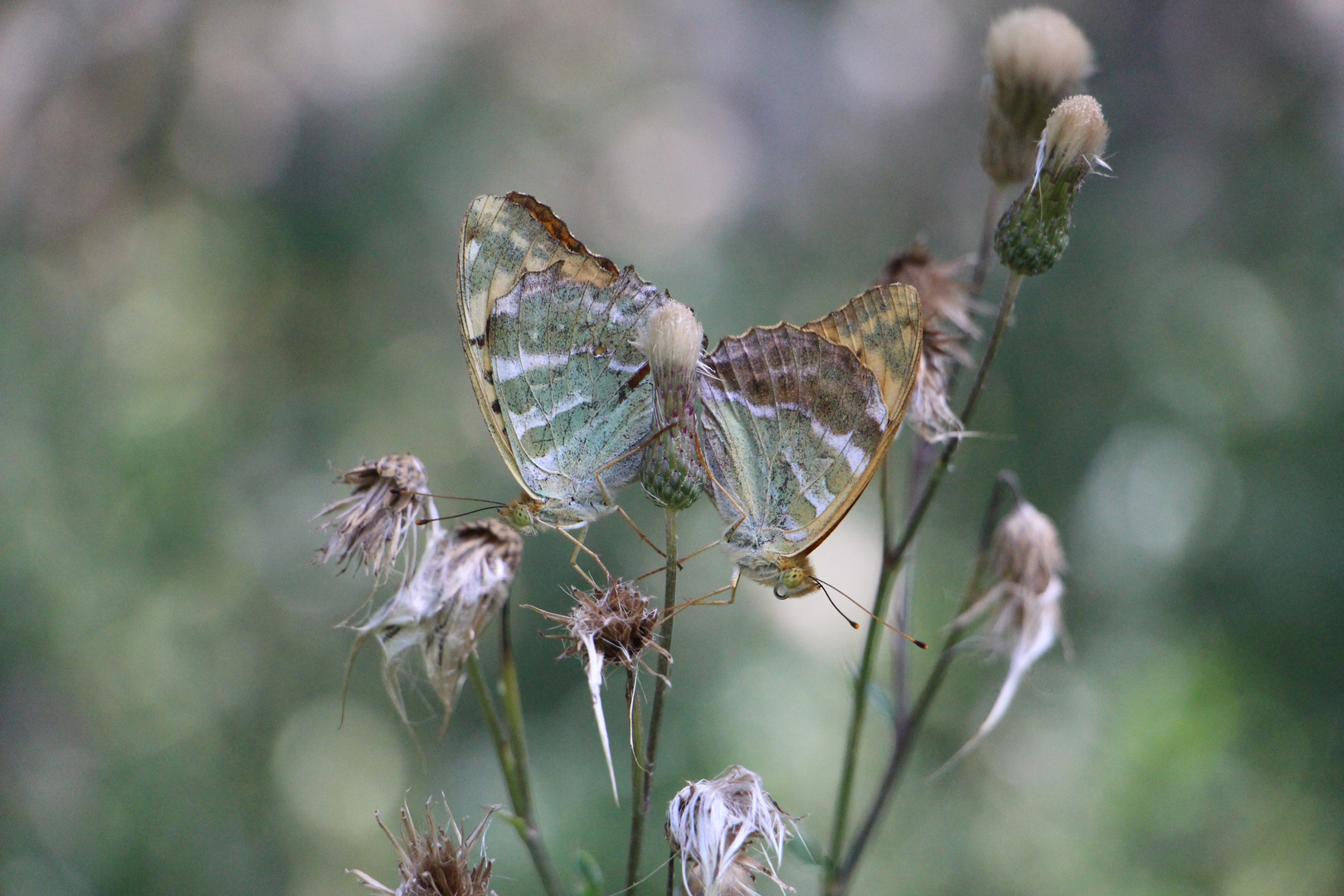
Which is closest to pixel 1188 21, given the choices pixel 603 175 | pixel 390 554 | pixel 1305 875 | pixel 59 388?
pixel 603 175

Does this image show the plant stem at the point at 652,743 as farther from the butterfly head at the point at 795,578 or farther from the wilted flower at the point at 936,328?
the wilted flower at the point at 936,328

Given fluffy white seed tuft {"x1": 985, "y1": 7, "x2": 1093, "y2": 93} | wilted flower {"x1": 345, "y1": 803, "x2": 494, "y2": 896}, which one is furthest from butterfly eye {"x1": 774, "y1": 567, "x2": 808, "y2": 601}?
fluffy white seed tuft {"x1": 985, "y1": 7, "x2": 1093, "y2": 93}

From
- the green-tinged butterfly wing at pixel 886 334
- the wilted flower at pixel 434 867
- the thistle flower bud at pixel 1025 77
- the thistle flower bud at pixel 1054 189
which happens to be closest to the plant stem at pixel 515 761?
the wilted flower at pixel 434 867

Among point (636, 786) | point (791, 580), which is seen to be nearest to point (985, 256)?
point (791, 580)

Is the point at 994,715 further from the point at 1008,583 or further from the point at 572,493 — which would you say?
the point at 572,493

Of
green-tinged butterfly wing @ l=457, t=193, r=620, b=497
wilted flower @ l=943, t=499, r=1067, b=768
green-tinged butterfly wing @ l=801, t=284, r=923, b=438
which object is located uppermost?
green-tinged butterfly wing @ l=457, t=193, r=620, b=497

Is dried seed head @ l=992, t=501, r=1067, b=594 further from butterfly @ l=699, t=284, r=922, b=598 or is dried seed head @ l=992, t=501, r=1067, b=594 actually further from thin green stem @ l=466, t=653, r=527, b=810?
thin green stem @ l=466, t=653, r=527, b=810
